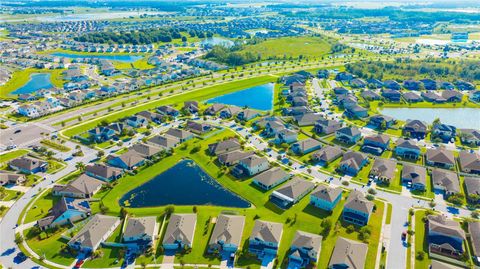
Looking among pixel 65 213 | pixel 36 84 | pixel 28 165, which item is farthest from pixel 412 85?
pixel 36 84

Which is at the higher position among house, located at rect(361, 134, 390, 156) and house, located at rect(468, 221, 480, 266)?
house, located at rect(361, 134, 390, 156)

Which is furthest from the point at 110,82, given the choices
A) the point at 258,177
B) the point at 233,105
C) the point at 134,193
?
the point at 258,177

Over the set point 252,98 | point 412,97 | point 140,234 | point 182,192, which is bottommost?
point 182,192

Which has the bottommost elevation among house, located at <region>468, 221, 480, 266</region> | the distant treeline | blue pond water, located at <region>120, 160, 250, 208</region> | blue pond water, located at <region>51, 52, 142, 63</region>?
blue pond water, located at <region>120, 160, 250, 208</region>

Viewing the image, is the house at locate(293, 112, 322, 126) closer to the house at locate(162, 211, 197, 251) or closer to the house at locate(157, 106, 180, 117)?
the house at locate(157, 106, 180, 117)

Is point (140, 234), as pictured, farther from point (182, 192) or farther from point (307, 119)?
point (307, 119)

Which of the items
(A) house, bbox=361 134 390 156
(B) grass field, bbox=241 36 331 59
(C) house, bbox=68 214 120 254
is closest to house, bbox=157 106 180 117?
(C) house, bbox=68 214 120 254
